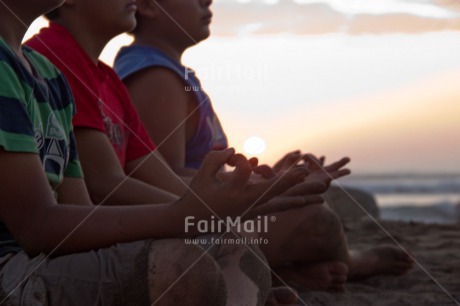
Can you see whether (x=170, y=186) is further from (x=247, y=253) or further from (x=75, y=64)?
(x=247, y=253)

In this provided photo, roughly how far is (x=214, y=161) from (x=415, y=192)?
41.5 ft

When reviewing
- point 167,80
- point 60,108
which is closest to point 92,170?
point 60,108

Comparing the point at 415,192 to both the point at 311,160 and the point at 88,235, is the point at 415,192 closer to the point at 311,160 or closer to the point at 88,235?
the point at 311,160

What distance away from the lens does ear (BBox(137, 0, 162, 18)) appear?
2.96 metres

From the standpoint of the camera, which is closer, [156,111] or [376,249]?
[156,111]

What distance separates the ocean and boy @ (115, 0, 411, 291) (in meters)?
6.25

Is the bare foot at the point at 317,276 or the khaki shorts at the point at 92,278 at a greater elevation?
the khaki shorts at the point at 92,278

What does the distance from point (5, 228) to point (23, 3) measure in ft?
1.58

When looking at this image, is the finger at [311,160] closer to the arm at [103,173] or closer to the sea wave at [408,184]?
the arm at [103,173]

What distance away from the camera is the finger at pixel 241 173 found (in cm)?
140

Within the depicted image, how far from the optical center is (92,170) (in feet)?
6.59

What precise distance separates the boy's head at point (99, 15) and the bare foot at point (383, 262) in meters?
1.26

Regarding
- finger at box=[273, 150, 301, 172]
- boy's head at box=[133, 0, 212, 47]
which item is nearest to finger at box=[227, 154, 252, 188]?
finger at box=[273, 150, 301, 172]

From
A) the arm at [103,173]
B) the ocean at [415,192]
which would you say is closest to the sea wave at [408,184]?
the ocean at [415,192]
